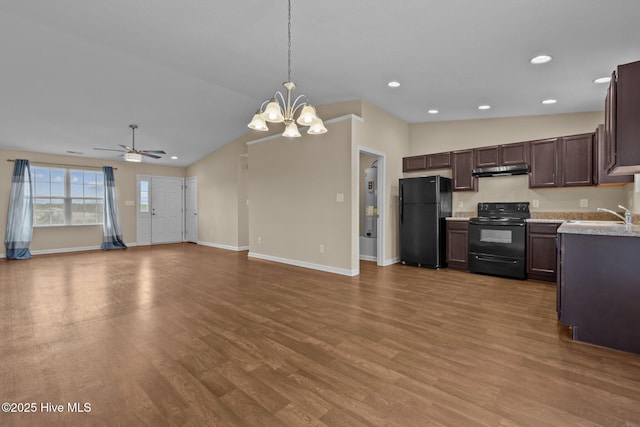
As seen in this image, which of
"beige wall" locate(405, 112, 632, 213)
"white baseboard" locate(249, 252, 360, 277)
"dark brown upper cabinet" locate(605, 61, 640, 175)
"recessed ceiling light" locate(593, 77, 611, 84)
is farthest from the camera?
"white baseboard" locate(249, 252, 360, 277)

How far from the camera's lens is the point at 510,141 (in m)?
4.92

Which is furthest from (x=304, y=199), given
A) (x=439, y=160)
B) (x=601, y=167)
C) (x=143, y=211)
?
(x=143, y=211)

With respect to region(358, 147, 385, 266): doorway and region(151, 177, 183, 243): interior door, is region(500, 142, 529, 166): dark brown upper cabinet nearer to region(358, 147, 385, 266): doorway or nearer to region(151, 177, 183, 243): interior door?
region(358, 147, 385, 266): doorway

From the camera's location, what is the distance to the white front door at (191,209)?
29.5 ft

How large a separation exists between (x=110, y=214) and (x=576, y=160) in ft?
33.1

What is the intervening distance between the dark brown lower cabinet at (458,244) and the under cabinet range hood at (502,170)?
2.95ft

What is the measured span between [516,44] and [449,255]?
338 centimetres

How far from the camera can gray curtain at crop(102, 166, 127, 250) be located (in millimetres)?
7703

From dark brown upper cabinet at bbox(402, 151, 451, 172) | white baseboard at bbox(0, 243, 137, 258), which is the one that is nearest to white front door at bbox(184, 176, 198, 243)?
white baseboard at bbox(0, 243, 137, 258)

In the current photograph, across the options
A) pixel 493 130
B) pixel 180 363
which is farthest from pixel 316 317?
pixel 493 130

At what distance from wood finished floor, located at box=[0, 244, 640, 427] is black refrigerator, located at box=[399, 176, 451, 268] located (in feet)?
3.97

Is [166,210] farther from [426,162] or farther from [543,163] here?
[543,163]

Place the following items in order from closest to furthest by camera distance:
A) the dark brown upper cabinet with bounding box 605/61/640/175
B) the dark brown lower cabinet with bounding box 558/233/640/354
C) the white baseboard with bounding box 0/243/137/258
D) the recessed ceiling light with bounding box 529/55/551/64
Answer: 1. the dark brown upper cabinet with bounding box 605/61/640/175
2. the dark brown lower cabinet with bounding box 558/233/640/354
3. the recessed ceiling light with bounding box 529/55/551/64
4. the white baseboard with bounding box 0/243/137/258

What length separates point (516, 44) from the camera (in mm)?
2807
